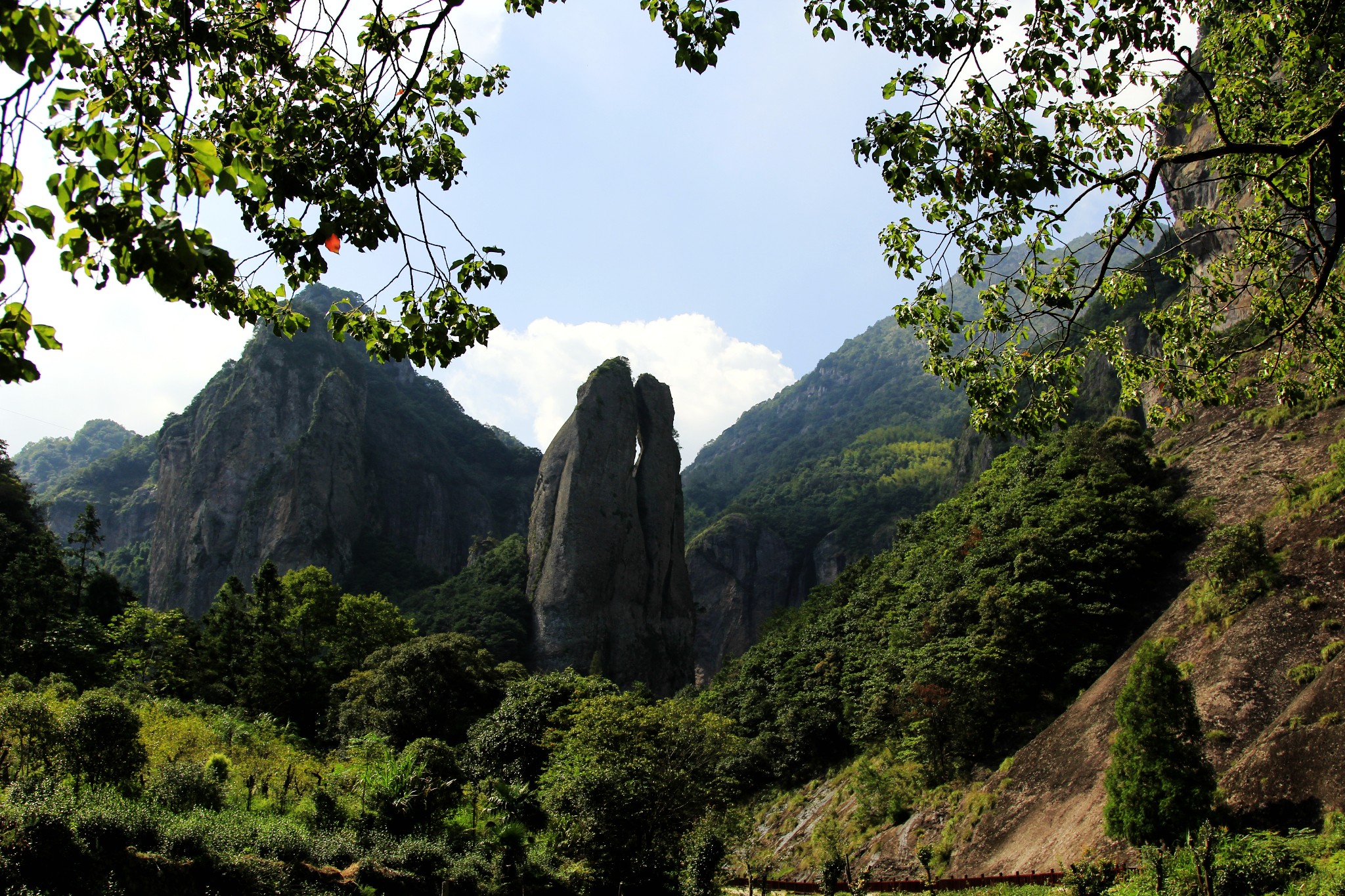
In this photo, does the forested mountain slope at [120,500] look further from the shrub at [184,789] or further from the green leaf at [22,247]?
the green leaf at [22,247]

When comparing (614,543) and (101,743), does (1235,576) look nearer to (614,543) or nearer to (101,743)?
(101,743)

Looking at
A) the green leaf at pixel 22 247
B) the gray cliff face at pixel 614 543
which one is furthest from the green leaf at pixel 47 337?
the gray cliff face at pixel 614 543

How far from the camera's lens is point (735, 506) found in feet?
290

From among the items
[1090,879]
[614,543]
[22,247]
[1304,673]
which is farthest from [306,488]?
[22,247]

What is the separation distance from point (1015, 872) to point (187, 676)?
31.5 meters

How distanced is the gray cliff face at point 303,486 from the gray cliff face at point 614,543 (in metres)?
16.9

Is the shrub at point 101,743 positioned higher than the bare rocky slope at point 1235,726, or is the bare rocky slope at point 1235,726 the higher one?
the shrub at point 101,743

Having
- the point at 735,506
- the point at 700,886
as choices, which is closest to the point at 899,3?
the point at 700,886

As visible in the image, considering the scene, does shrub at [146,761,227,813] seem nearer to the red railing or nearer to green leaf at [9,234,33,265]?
the red railing

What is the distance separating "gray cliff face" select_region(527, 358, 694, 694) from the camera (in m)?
50.8

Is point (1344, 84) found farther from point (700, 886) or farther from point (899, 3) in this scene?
point (700, 886)

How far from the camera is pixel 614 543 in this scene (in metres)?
52.9

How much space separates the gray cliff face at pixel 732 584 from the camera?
80125 mm

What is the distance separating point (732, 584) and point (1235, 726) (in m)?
→ 67.9
